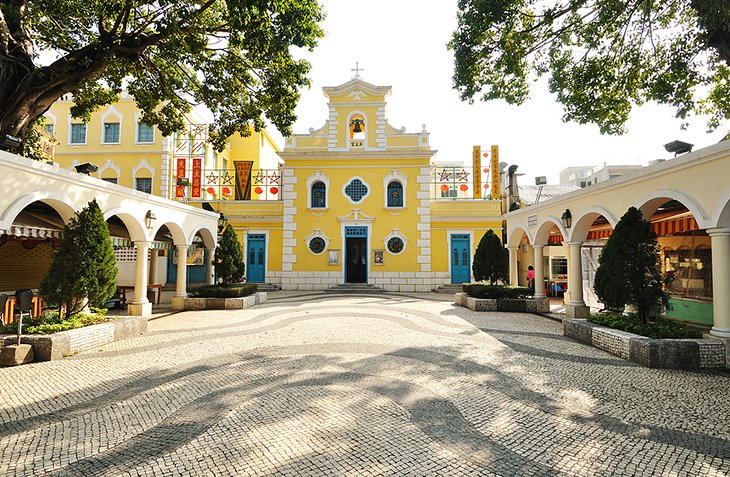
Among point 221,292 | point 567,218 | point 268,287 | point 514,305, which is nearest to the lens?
point 567,218

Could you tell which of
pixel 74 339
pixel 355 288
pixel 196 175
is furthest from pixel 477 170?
pixel 74 339

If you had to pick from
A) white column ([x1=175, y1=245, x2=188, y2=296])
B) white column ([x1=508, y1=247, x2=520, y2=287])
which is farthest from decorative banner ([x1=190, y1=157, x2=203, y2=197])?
white column ([x1=508, y1=247, x2=520, y2=287])

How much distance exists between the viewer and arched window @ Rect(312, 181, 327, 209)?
2052 centimetres

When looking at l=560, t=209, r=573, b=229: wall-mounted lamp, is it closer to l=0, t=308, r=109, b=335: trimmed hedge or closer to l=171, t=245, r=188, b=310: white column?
l=0, t=308, r=109, b=335: trimmed hedge

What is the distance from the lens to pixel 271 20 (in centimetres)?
836

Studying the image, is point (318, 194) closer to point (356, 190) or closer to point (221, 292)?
point (356, 190)

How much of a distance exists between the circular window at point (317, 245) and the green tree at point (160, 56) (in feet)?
30.5

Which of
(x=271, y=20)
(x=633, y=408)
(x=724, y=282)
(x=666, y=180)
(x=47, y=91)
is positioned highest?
(x=271, y=20)

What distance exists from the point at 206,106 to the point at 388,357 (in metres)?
9.92

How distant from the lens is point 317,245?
2023 centimetres

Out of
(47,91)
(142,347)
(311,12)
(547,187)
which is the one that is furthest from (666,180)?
(547,187)

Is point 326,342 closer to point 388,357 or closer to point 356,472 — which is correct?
point 388,357

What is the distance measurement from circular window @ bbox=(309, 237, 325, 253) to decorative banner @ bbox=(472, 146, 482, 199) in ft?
31.2

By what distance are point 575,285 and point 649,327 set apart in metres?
3.89
